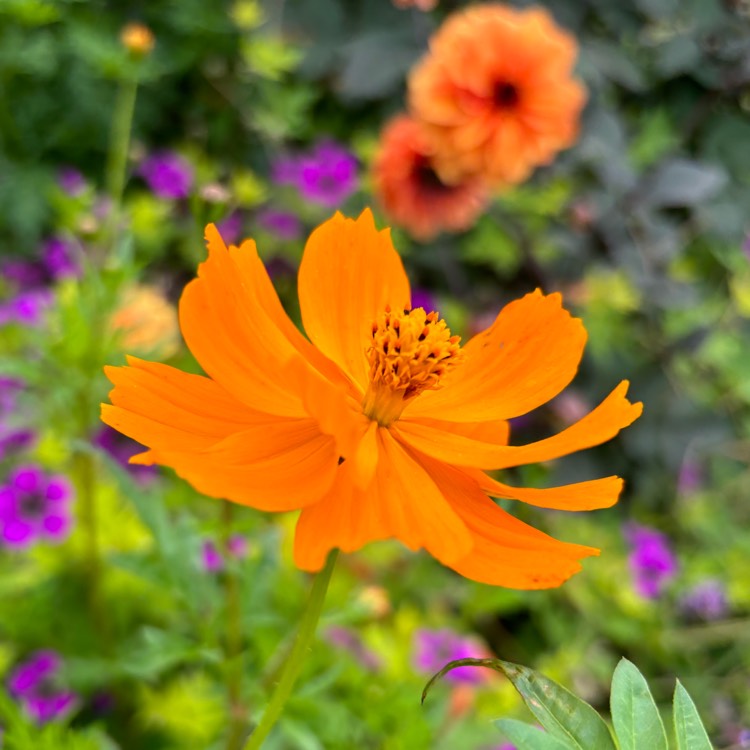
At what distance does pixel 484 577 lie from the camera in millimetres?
301

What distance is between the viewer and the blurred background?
701 millimetres

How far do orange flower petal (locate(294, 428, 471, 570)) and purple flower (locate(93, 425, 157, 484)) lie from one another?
2.31ft

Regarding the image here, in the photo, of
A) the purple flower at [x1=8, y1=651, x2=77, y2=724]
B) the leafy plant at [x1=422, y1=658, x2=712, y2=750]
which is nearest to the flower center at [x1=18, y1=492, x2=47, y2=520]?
the purple flower at [x1=8, y1=651, x2=77, y2=724]

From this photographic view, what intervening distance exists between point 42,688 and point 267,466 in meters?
0.59

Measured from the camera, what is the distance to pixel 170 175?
124 cm

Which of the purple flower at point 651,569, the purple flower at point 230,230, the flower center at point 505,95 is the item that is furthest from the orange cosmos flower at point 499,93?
the purple flower at point 651,569

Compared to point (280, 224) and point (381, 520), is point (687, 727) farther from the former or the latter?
point (280, 224)

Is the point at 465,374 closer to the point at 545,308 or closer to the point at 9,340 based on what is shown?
the point at 545,308

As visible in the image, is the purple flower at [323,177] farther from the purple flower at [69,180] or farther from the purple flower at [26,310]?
the purple flower at [26,310]

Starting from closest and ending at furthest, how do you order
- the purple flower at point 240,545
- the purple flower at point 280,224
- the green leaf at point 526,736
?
the green leaf at point 526,736
the purple flower at point 240,545
the purple flower at point 280,224

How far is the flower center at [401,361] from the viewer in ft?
1.34

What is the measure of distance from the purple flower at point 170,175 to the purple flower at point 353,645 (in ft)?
2.26

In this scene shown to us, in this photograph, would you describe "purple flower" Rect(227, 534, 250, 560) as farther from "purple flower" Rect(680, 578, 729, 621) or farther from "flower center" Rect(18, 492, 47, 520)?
"purple flower" Rect(680, 578, 729, 621)

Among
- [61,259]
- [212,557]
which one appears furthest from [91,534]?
[61,259]
